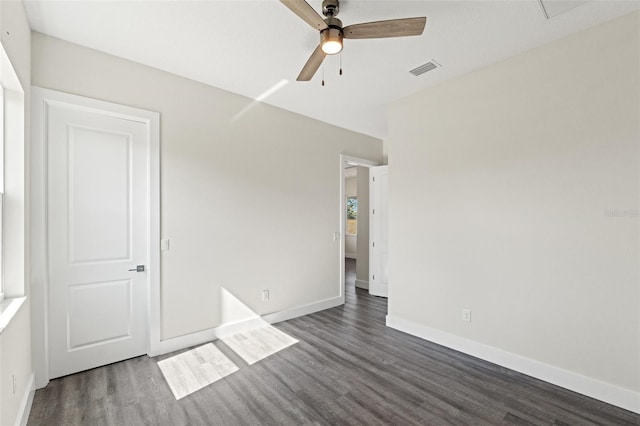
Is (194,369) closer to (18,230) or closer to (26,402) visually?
(26,402)

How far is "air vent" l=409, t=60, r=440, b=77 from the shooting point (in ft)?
9.46

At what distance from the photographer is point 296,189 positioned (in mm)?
4148

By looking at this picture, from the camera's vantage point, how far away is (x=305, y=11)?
1755 mm

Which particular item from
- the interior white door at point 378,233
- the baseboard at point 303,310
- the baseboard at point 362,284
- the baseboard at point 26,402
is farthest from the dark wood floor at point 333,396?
the baseboard at point 362,284

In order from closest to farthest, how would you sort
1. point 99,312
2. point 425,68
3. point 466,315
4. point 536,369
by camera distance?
point 536,369 → point 99,312 → point 425,68 → point 466,315

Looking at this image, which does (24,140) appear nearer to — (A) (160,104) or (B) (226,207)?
(A) (160,104)

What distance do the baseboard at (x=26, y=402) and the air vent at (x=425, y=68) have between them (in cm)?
410

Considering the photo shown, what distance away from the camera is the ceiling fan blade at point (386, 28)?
1.84 m

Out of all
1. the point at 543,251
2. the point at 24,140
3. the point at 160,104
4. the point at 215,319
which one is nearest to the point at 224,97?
the point at 160,104

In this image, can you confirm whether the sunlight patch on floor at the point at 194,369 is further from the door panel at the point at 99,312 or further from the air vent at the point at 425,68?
the air vent at the point at 425,68

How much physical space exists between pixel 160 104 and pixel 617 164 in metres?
4.00

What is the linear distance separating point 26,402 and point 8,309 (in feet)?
2.56

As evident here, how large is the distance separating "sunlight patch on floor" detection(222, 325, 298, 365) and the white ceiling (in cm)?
286

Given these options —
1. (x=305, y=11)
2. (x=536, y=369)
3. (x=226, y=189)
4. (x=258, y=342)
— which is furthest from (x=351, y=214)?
(x=305, y=11)
